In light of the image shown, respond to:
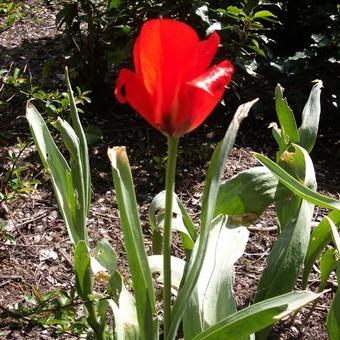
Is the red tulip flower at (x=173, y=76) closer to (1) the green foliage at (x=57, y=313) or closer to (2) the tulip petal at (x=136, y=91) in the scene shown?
(2) the tulip petal at (x=136, y=91)

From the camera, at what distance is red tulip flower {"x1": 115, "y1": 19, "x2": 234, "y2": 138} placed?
777mm

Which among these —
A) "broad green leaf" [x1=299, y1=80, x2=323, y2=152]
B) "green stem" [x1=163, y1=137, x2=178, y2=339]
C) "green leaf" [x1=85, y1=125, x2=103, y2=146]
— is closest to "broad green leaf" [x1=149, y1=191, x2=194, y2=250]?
"green stem" [x1=163, y1=137, x2=178, y2=339]

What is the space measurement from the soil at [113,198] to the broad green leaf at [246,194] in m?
0.53

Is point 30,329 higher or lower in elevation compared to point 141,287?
lower

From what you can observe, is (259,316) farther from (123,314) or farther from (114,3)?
(114,3)

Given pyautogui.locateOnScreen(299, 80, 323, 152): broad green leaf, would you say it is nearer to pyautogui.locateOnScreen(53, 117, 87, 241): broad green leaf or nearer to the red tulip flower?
pyautogui.locateOnScreen(53, 117, 87, 241): broad green leaf

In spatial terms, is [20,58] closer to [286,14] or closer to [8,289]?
[286,14]

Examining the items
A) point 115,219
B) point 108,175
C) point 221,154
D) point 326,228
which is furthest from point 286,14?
point 221,154

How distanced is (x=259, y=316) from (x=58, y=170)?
1.92 ft

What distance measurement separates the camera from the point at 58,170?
130 centimetres

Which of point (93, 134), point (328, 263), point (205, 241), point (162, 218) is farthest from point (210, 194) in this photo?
point (93, 134)

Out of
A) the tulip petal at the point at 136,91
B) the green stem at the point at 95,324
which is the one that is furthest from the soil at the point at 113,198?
the tulip petal at the point at 136,91

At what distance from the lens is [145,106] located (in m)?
0.82

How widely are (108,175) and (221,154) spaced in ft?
4.82
